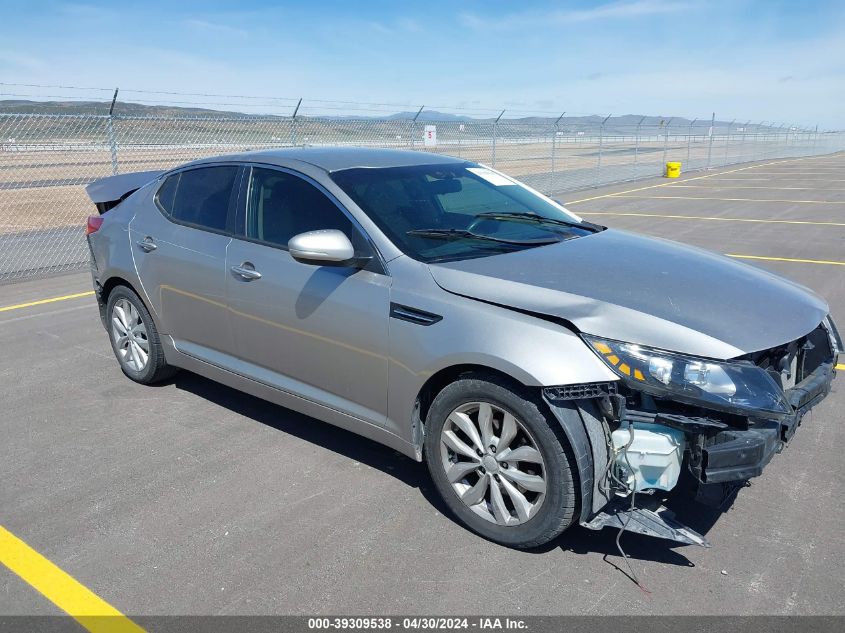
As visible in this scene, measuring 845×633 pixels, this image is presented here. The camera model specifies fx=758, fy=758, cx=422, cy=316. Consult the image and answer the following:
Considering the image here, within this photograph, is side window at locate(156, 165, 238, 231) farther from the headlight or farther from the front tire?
Result: the headlight

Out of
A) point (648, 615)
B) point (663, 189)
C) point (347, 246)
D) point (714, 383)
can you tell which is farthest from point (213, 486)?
point (663, 189)

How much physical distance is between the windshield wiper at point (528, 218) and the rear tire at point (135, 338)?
238cm

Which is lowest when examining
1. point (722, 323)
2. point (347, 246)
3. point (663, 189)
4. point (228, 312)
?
point (663, 189)

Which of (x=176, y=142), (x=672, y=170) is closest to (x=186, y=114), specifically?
(x=176, y=142)

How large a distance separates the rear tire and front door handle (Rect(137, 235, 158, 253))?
0.37 m

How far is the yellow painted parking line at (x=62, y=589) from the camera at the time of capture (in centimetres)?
285

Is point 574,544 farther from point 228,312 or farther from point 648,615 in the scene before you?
point 228,312

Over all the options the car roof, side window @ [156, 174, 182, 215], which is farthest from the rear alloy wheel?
the car roof

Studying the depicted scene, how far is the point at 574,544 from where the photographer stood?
132 inches

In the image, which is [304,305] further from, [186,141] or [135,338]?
[186,141]

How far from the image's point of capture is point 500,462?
325cm

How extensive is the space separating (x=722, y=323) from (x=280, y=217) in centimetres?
237

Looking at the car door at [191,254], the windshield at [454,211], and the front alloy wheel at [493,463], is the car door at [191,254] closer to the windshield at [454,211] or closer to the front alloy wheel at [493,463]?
the windshield at [454,211]

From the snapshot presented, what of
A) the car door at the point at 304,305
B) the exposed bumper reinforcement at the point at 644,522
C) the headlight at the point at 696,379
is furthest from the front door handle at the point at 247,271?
the exposed bumper reinforcement at the point at 644,522
